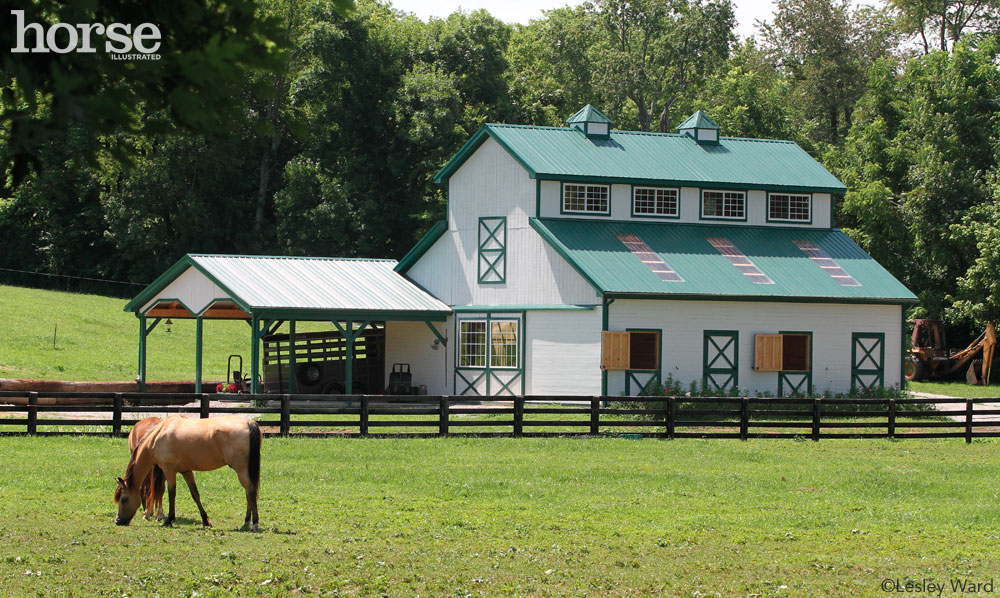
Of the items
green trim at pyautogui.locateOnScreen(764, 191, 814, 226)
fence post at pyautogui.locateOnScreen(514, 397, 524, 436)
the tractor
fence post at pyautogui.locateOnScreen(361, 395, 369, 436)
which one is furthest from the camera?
the tractor

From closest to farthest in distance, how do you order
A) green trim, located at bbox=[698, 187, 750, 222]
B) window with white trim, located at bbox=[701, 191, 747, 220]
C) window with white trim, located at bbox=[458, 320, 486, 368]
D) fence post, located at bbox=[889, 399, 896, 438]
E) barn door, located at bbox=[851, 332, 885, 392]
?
fence post, located at bbox=[889, 399, 896, 438], barn door, located at bbox=[851, 332, 885, 392], window with white trim, located at bbox=[458, 320, 486, 368], green trim, located at bbox=[698, 187, 750, 222], window with white trim, located at bbox=[701, 191, 747, 220]

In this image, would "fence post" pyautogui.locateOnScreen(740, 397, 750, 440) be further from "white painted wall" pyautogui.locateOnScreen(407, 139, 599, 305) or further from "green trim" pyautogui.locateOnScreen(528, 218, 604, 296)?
"white painted wall" pyautogui.locateOnScreen(407, 139, 599, 305)

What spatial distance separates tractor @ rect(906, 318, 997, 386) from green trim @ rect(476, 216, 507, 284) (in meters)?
21.3

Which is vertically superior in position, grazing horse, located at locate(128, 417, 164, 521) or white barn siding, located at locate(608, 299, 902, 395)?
white barn siding, located at locate(608, 299, 902, 395)

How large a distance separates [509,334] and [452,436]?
1110 cm

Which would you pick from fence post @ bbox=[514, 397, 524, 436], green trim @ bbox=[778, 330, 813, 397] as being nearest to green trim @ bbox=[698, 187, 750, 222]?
green trim @ bbox=[778, 330, 813, 397]

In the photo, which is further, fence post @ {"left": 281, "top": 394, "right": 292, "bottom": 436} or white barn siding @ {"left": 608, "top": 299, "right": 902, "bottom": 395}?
white barn siding @ {"left": 608, "top": 299, "right": 902, "bottom": 395}

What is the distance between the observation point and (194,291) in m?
34.1

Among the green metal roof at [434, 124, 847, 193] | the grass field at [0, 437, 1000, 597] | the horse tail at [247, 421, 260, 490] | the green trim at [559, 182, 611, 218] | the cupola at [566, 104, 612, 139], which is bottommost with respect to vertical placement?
the grass field at [0, 437, 1000, 597]

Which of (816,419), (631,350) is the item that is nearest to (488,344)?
(631,350)

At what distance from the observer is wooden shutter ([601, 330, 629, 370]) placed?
3281 cm

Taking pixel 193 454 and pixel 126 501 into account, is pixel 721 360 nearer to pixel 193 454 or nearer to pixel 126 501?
pixel 193 454

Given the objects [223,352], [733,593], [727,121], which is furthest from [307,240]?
[733,593]

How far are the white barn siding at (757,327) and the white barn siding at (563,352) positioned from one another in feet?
1.88
